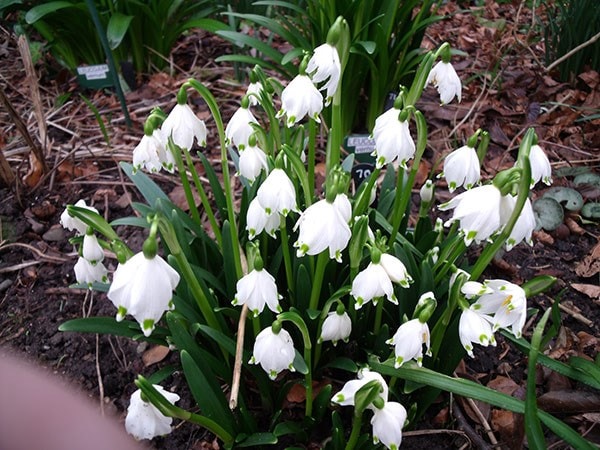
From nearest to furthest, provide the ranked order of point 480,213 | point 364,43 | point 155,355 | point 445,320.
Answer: point 480,213
point 445,320
point 155,355
point 364,43

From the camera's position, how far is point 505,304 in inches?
40.1

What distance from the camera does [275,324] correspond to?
1025mm

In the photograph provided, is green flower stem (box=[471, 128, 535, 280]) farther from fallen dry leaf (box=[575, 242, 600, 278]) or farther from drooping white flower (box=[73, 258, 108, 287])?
fallen dry leaf (box=[575, 242, 600, 278])

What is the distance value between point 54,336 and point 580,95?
265cm

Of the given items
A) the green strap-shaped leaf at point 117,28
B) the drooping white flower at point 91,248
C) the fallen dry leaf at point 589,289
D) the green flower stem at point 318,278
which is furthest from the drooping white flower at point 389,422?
the green strap-shaped leaf at point 117,28

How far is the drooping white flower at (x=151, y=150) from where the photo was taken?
1199mm

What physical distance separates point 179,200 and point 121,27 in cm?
99

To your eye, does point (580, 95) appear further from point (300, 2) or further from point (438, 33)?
point (300, 2)

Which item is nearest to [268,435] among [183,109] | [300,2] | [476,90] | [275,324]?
[275,324]

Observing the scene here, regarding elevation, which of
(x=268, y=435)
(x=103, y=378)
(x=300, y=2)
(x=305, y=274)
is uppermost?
(x=300, y=2)

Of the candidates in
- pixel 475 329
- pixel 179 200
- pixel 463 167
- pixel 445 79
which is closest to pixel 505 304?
pixel 475 329

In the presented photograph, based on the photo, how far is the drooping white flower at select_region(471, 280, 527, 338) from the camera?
100 cm

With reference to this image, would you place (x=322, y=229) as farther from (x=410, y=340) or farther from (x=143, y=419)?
(x=143, y=419)

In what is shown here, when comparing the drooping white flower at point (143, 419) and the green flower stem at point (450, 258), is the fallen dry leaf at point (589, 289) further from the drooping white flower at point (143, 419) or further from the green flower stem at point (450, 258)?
the drooping white flower at point (143, 419)
